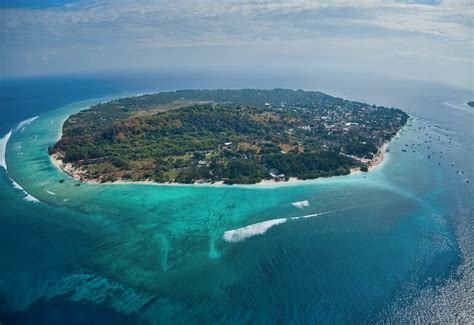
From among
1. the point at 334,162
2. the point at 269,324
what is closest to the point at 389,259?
the point at 269,324

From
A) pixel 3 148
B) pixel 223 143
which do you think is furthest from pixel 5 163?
pixel 223 143

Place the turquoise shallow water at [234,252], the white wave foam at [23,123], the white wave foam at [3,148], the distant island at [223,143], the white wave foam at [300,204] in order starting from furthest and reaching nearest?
the white wave foam at [23,123] → the white wave foam at [3,148] → the distant island at [223,143] → the white wave foam at [300,204] → the turquoise shallow water at [234,252]

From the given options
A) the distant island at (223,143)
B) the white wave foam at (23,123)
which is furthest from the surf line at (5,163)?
the distant island at (223,143)

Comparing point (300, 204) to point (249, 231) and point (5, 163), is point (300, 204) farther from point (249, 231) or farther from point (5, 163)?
point (5, 163)

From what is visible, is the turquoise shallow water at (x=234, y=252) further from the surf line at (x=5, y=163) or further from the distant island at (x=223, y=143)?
the distant island at (x=223, y=143)

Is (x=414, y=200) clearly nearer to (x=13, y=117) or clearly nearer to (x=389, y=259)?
(x=389, y=259)
